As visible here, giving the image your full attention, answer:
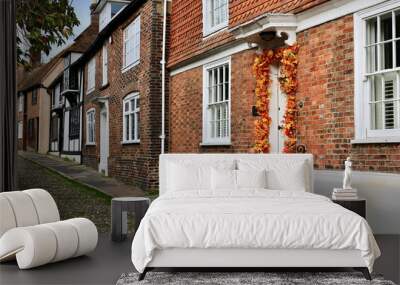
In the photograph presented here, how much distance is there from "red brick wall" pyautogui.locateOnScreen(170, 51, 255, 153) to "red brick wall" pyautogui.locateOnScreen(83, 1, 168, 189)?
10.2 inches

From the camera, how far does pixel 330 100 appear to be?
5785 mm

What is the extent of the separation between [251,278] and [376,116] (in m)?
2.41

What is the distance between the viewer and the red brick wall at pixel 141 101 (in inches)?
271

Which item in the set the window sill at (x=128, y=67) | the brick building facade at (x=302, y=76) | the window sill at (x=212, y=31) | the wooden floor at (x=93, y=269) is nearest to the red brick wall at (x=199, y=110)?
the brick building facade at (x=302, y=76)

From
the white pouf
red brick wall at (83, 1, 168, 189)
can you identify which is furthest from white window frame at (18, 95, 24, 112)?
the white pouf

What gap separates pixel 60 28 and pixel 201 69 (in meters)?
2.02

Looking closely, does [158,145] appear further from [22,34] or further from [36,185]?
[22,34]

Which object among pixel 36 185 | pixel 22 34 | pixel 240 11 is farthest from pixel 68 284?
pixel 240 11

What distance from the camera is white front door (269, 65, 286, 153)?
6.48 metres

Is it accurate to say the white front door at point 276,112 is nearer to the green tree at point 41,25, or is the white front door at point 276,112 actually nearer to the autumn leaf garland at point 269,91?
the autumn leaf garland at point 269,91

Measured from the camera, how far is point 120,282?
3889mm

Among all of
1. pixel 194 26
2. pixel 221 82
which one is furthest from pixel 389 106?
pixel 194 26

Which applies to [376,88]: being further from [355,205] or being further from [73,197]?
[73,197]

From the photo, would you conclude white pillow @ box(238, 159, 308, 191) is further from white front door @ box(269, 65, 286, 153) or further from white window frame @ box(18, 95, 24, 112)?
white window frame @ box(18, 95, 24, 112)
